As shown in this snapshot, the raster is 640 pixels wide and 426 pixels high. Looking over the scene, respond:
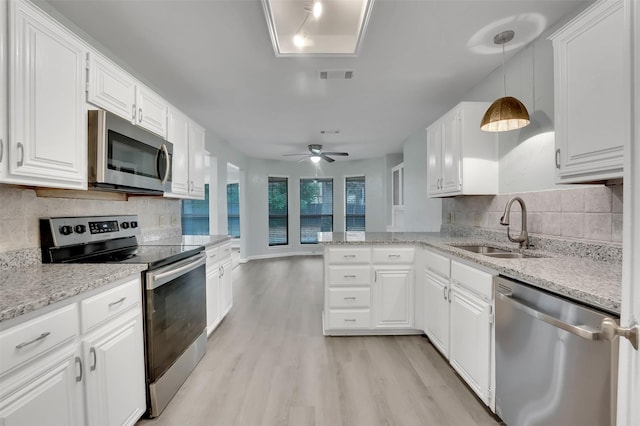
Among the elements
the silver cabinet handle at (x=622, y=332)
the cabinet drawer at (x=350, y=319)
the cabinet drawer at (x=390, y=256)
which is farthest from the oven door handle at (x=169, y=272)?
the silver cabinet handle at (x=622, y=332)

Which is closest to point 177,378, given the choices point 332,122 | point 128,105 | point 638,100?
point 128,105

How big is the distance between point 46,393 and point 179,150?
7.05 feet

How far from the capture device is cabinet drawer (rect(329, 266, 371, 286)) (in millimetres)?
2779

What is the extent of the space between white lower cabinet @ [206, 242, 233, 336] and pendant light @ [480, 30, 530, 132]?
8.26 ft

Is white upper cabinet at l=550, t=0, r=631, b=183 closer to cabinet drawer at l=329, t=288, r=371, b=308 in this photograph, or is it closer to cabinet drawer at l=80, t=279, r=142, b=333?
cabinet drawer at l=329, t=288, r=371, b=308

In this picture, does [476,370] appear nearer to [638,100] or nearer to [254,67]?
[638,100]

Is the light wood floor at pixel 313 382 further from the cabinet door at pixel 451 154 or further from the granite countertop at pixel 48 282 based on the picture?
the cabinet door at pixel 451 154

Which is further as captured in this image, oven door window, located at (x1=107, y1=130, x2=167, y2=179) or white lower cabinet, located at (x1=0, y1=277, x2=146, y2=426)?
oven door window, located at (x1=107, y1=130, x2=167, y2=179)

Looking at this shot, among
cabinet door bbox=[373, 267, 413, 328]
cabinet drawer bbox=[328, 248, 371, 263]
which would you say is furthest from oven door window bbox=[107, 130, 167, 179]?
cabinet door bbox=[373, 267, 413, 328]

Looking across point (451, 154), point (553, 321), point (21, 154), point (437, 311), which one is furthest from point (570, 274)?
point (21, 154)

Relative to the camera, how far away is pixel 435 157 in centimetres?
312

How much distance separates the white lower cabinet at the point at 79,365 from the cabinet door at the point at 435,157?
2.76 metres

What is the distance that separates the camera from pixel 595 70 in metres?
1.37

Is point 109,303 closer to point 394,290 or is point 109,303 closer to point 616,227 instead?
point 394,290
